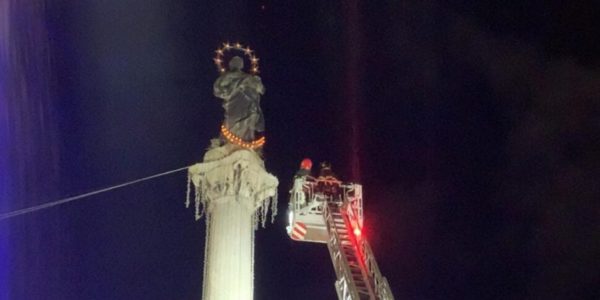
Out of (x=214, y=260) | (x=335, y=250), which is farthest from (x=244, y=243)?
(x=335, y=250)

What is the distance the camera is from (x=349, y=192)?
32125 mm

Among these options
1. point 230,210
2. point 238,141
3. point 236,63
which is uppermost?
point 236,63

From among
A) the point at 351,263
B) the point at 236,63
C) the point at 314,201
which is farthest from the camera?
the point at 236,63

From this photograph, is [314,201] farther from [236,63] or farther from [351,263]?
[236,63]

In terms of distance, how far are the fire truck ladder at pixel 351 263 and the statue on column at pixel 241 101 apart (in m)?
4.13

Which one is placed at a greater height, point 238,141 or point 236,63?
point 236,63

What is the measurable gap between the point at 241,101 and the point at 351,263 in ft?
26.4

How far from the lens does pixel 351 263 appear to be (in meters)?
26.8

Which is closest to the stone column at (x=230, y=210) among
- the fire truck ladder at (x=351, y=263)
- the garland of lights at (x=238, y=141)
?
the garland of lights at (x=238, y=141)

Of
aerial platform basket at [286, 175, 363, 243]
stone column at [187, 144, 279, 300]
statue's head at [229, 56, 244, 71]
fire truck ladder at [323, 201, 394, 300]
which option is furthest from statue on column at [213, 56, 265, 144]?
fire truck ladder at [323, 201, 394, 300]

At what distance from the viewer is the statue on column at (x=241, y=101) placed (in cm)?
3088

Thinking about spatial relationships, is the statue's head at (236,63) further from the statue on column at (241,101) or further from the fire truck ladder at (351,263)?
the fire truck ladder at (351,263)

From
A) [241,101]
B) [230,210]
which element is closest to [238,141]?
[241,101]

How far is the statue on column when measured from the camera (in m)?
30.9
